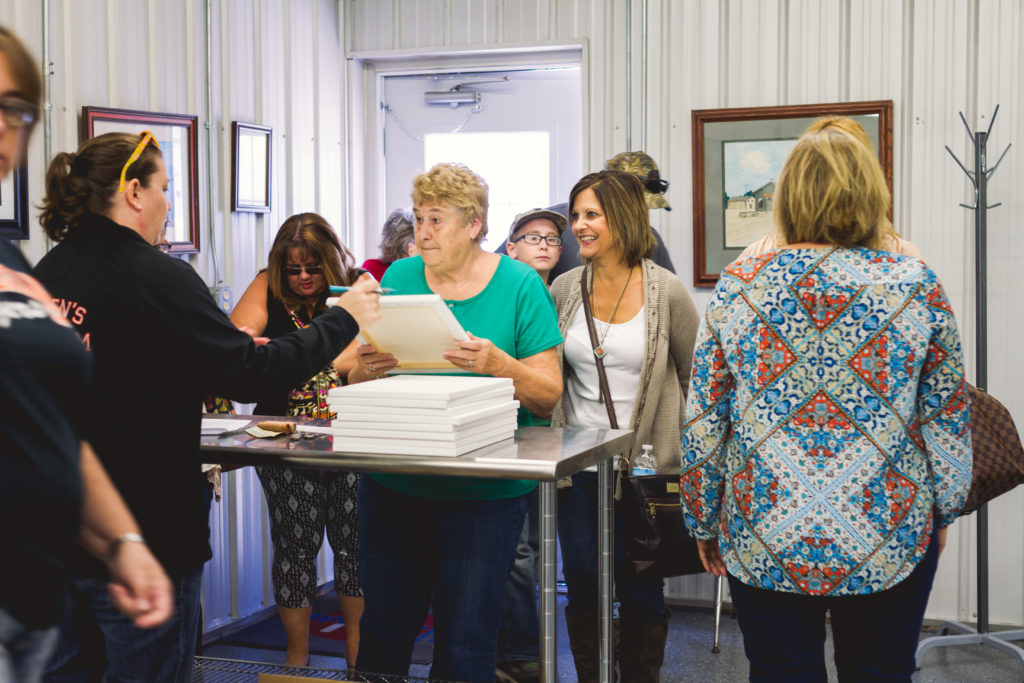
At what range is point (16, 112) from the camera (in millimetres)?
1179

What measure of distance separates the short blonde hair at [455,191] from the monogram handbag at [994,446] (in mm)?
1344

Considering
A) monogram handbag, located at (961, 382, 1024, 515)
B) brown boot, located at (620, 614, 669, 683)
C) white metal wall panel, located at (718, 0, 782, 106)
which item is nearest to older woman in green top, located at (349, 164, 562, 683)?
brown boot, located at (620, 614, 669, 683)

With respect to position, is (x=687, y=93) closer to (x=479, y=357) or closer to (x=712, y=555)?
(x=479, y=357)

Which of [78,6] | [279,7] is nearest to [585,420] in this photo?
[78,6]

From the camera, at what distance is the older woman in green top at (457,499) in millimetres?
2279

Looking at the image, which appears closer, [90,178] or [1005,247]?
[90,178]

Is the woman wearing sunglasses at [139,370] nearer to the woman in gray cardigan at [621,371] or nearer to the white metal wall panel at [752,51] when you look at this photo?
the woman in gray cardigan at [621,371]

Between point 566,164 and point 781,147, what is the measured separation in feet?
3.50

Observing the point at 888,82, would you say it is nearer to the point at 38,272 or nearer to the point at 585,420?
the point at 585,420

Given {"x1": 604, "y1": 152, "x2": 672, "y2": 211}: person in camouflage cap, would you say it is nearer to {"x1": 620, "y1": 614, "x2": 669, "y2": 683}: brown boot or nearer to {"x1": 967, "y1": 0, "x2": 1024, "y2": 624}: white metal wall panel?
{"x1": 967, "y1": 0, "x2": 1024, "y2": 624}: white metal wall panel

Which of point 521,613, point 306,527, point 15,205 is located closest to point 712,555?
point 521,613

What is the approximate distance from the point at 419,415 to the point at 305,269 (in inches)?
62.2

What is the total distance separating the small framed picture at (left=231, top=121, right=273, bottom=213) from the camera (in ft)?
13.3

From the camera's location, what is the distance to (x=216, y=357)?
73.0 inches
